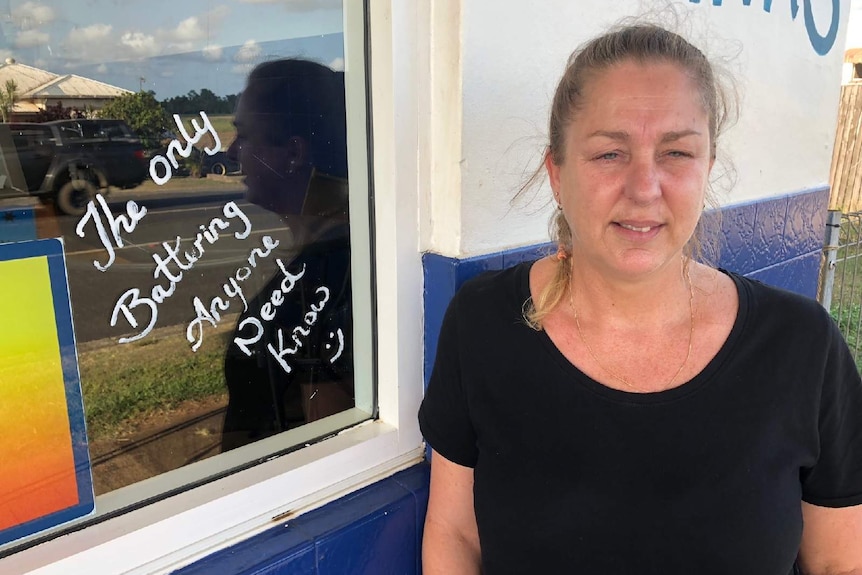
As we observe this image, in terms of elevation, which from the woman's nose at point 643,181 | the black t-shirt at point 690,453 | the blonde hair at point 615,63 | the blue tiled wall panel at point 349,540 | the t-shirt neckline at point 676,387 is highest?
the blonde hair at point 615,63

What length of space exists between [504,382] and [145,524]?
2.40ft

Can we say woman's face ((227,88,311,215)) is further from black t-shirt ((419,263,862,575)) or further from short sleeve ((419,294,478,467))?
black t-shirt ((419,263,862,575))

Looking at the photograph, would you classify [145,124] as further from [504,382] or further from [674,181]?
[674,181]

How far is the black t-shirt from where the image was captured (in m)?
1.20

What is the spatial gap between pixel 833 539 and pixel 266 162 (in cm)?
134

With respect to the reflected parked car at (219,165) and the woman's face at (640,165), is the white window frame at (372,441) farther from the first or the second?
the woman's face at (640,165)

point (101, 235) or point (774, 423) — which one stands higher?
point (101, 235)

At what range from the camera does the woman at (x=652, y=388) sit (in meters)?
1.19

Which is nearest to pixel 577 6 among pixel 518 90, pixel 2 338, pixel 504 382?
pixel 518 90

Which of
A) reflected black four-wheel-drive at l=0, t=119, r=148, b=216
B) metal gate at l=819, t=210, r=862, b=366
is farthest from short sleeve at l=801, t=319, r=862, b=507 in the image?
metal gate at l=819, t=210, r=862, b=366

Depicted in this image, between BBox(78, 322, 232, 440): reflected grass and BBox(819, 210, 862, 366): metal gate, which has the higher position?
BBox(78, 322, 232, 440): reflected grass

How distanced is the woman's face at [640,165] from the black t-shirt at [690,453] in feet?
0.74

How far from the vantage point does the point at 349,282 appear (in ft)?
5.49

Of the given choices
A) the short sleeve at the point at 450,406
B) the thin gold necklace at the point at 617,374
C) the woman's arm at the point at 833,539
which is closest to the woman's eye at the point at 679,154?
the thin gold necklace at the point at 617,374
